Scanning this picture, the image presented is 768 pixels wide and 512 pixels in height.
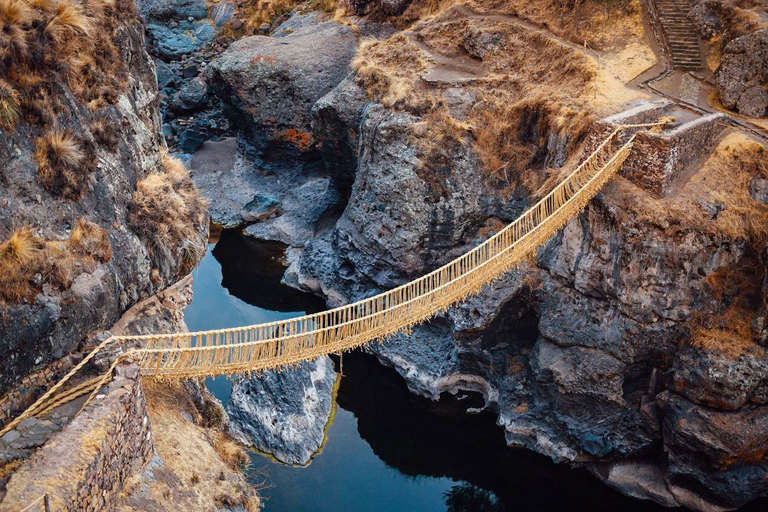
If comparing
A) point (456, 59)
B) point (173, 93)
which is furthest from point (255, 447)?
point (173, 93)

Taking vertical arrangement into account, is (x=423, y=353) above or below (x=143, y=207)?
below

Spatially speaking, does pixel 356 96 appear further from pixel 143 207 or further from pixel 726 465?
pixel 726 465

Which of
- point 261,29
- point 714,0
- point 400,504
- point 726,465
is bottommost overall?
point 400,504

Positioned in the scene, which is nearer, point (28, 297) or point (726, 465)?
point (28, 297)

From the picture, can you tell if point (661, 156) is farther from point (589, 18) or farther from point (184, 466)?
point (184, 466)

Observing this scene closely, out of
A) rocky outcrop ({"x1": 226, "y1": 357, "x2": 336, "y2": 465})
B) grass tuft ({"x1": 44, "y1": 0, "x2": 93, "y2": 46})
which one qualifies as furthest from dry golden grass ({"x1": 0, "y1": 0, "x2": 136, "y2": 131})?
rocky outcrop ({"x1": 226, "y1": 357, "x2": 336, "y2": 465})

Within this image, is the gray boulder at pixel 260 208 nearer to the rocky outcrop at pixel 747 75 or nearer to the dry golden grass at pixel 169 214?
the dry golden grass at pixel 169 214

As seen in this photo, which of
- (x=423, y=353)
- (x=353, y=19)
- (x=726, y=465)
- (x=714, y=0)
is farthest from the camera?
(x=353, y=19)

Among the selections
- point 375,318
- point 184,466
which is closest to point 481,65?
point 375,318
